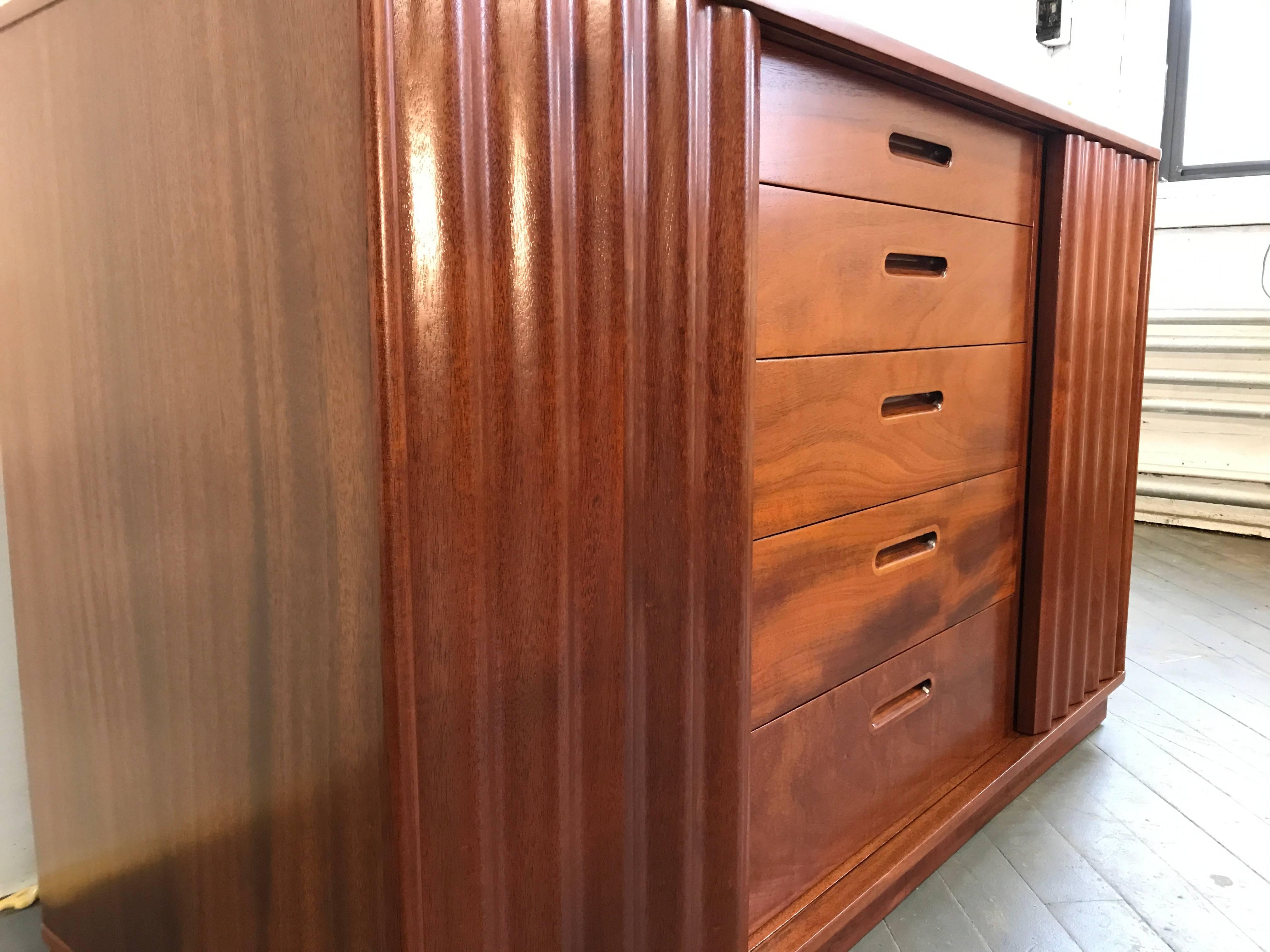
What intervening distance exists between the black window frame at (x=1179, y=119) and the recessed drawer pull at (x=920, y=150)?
2.66m

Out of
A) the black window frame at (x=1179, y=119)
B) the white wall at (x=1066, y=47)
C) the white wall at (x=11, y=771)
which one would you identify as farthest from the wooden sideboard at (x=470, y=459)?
the black window frame at (x=1179, y=119)

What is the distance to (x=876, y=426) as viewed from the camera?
1019 millimetres

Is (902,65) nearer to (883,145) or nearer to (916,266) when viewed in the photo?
(883,145)

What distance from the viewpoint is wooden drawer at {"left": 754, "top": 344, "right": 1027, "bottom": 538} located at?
889 mm

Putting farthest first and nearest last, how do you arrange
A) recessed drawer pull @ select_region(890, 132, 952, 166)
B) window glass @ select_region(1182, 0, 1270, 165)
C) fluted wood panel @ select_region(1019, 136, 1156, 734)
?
window glass @ select_region(1182, 0, 1270, 165) < fluted wood panel @ select_region(1019, 136, 1156, 734) < recessed drawer pull @ select_region(890, 132, 952, 166)

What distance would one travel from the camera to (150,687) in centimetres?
83

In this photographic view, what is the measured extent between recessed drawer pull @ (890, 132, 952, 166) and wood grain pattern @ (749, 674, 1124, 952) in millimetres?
759

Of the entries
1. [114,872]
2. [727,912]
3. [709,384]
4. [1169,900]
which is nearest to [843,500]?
[709,384]

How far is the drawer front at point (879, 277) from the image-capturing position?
0.87 m

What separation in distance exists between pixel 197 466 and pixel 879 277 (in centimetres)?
66

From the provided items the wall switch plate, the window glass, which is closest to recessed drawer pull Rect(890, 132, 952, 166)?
the wall switch plate

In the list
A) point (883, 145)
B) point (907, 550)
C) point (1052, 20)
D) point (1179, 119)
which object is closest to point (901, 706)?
point (907, 550)

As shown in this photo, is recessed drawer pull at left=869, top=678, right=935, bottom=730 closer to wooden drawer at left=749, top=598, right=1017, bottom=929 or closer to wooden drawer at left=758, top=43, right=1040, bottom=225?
wooden drawer at left=749, top=598, right=1017, bottom=929

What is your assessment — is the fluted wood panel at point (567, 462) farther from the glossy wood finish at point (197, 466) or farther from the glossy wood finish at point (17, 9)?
the glossy wood finish at point (17, 9)
